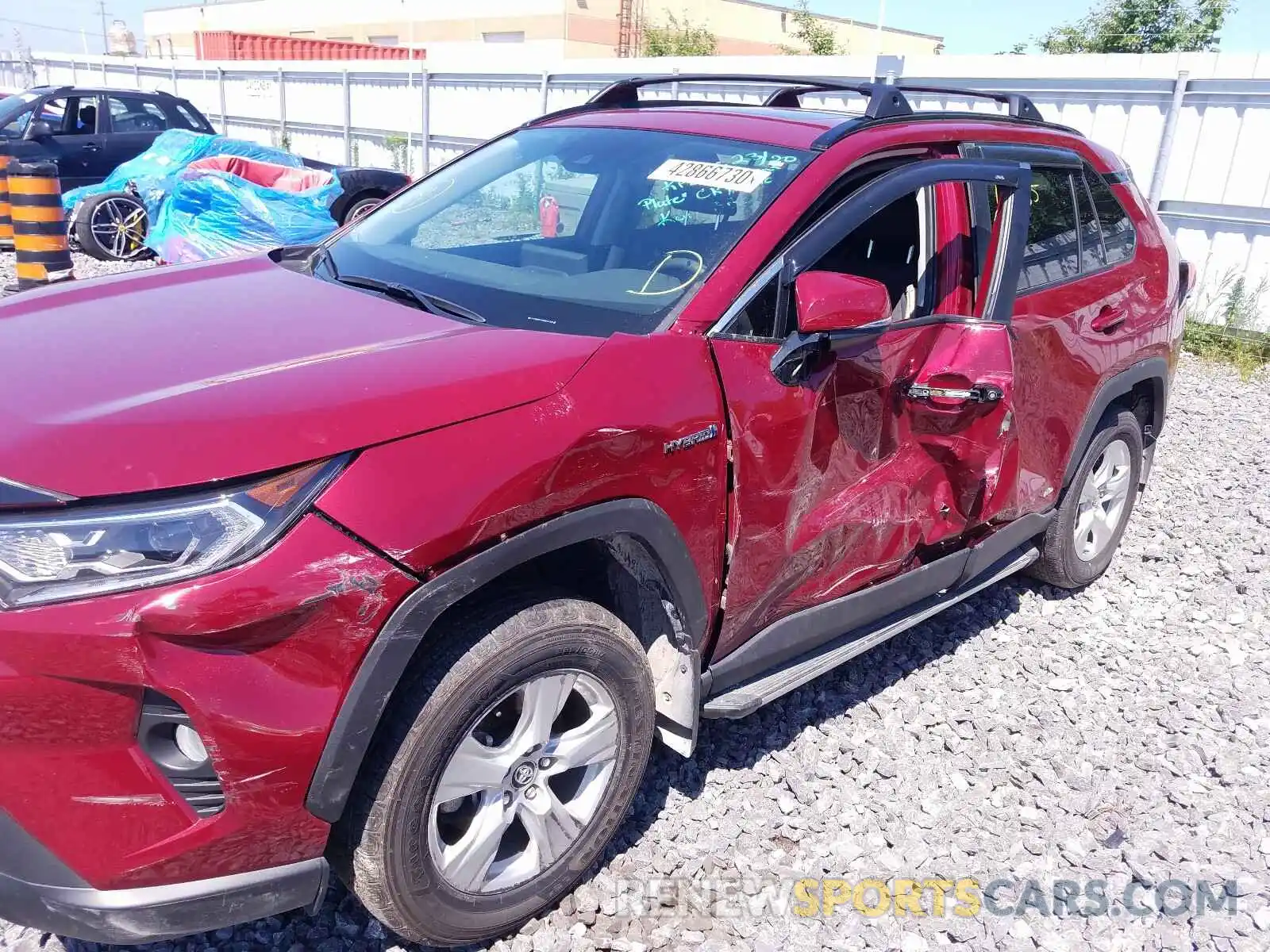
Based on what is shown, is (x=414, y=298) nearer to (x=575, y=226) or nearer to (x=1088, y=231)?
(x=575, y=226)

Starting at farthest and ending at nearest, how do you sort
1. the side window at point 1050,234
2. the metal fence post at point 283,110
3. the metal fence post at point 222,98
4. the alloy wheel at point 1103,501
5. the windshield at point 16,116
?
the metal fence post at point 222,98 → the metal fence post at point 283,110 → the windshield at point 16,116 → the alloy wheel at point 1103,501 → the side window at point 1050,234

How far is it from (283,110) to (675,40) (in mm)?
20977

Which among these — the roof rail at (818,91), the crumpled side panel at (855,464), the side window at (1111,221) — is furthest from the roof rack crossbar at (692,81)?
the side window at (1111,221)

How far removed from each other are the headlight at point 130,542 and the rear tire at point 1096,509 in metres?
3.23

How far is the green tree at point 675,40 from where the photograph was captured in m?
34.3

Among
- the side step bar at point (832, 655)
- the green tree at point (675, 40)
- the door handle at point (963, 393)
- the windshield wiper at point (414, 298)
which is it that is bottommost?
the side step bar at point (832, 655)

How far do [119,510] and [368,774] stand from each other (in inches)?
26.6

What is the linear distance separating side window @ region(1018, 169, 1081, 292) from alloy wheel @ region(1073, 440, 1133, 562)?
0.89 metres

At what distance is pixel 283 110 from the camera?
18609 mm

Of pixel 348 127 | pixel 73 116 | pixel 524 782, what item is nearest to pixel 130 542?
pixel 524 782

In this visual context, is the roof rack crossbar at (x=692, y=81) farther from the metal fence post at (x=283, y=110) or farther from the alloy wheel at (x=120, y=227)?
the metal fence post at (x=283, y=110)

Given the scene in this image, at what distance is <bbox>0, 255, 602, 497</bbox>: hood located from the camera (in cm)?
165

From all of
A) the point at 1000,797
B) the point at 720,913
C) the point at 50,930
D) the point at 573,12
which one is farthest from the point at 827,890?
the point at 573,12

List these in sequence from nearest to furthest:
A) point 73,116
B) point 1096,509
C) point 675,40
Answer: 1. point 1096,509
2. point 73,116
3. point 675,40
